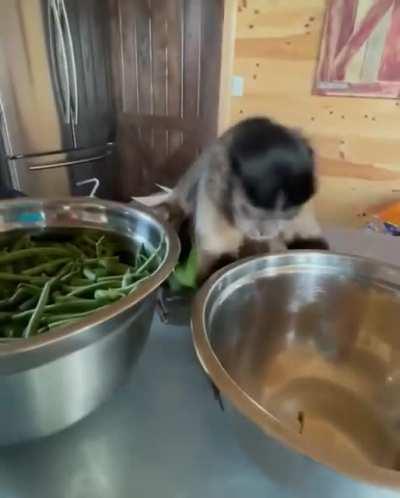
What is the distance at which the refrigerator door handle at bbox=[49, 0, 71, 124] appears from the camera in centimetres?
139

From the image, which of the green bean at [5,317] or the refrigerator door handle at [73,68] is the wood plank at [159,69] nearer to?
the refrigerator door handle at [73,68]

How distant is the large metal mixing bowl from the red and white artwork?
1.14m

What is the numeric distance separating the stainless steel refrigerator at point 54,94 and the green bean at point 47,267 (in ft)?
3.73

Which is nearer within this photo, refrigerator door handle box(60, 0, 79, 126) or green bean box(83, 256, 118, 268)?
green bean box(83, 256, 118, 268)

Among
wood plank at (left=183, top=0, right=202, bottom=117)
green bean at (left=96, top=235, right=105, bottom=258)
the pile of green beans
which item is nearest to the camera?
the pile of green beans

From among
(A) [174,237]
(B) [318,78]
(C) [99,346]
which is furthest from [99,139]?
(C) [99,346]

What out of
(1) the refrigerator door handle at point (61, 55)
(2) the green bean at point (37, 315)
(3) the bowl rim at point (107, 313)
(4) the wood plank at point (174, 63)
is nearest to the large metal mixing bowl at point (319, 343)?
(3) the bowl rim at point (107, 313)

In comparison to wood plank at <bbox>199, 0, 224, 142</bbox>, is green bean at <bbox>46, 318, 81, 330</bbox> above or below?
below

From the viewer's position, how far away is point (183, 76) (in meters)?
1.69

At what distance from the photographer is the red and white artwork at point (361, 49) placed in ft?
4.43

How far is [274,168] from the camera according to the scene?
22.1 inches

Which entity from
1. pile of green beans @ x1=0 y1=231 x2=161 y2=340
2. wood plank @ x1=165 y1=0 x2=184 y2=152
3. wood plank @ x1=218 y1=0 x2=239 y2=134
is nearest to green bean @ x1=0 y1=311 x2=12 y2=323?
pile of green beans @ x1=0 y1=231 x2=161 y2=340

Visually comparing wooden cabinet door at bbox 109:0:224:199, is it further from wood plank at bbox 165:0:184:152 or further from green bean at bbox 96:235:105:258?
green bean at bbox 96:235:105:258

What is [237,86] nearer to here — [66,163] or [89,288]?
[66,163]
